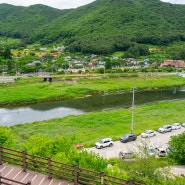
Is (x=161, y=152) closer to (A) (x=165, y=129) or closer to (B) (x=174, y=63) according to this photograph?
(A) (x=165, y=129)

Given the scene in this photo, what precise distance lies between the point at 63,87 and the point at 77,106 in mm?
18044

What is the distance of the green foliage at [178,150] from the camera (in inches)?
995

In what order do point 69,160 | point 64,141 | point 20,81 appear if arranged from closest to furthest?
point 69,160, point 64,141, point 20,81

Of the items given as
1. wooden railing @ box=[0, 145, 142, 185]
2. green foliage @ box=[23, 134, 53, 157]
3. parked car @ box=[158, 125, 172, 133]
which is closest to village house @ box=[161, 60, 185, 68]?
parked car @ box=[158, 125, 172, 133]

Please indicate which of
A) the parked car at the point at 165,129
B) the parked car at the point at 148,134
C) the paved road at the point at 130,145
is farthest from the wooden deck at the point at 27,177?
the parked car at the point at 165,129

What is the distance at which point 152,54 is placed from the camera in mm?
150375

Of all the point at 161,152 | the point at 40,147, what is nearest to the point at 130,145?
the point at 161,152

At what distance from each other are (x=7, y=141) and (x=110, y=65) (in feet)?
303

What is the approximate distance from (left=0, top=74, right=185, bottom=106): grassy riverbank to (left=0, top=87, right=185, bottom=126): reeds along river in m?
3.32

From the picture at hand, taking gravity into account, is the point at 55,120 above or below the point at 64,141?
below

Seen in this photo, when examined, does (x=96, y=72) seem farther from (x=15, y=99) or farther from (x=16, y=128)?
(x=16, y=128)

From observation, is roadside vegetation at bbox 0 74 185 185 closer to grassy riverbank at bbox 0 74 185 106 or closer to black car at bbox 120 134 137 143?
grassy riverbank at bbox 0 74 185 106

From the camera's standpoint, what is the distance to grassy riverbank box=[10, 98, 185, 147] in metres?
37.3

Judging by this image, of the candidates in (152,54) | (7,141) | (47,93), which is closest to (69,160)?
(7,141)
